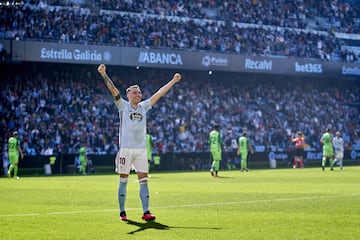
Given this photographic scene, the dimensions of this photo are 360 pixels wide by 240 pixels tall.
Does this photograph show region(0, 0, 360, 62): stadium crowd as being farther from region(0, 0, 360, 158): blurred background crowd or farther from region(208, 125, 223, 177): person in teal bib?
region(208, 125, 223, 177): person in teal bib

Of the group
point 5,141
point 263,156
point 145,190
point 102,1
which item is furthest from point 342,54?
point 145,190

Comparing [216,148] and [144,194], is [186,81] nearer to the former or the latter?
[216,148]

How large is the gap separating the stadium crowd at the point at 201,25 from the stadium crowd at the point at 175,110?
2.83m

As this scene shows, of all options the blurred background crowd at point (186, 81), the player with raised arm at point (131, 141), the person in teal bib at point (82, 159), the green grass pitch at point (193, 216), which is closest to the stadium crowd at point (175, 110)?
the blurred background crowd at point (186, 81)

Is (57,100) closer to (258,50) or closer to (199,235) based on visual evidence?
(258,50)

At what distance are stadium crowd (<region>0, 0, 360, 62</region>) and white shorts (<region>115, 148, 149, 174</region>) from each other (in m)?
33.7

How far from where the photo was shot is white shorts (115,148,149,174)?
13.9 m

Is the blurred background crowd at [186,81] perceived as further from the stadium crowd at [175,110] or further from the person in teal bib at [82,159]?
the person in teal bib at [82,159]

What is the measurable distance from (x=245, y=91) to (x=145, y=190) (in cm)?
4642

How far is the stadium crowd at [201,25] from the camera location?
4822 centimetres

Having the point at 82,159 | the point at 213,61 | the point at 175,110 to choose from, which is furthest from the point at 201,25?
the point at 82,159

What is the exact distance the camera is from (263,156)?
5294cm

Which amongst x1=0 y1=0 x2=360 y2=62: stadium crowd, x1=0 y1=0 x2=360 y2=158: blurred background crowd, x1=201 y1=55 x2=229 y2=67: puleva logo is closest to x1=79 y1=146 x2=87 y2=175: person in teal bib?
x1=0 y1=0 x2=360 y2=158: blurred background crowd

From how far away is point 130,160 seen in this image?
13891 millimetres
